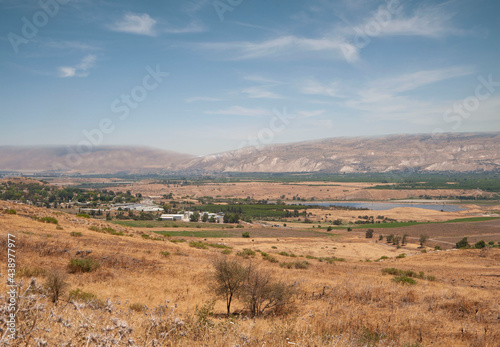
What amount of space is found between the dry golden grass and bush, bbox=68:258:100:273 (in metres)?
0.42

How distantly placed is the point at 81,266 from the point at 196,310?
373 inches

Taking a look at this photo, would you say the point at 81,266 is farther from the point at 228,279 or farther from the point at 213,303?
the point at 213,303

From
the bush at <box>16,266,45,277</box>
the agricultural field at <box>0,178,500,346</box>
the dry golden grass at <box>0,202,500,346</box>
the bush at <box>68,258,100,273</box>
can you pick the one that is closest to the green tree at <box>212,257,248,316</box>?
the agricultural field at <box>0,178,500,346</box>

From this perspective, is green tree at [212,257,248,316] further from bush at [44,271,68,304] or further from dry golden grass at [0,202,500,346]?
bush at [44,271,68,304]

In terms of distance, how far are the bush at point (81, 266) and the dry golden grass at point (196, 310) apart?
0.42 metres

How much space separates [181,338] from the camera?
568 cm

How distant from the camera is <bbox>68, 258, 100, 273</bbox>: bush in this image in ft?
47.2

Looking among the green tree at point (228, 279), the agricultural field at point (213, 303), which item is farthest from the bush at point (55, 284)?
the green tree at point (228, 279)

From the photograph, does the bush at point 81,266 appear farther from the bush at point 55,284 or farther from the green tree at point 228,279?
the green tree at point 228,279

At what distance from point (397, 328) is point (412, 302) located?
13.4 ft

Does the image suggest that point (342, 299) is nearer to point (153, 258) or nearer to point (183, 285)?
point (183, 285)

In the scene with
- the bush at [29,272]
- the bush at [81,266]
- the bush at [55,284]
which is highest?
the bush at [55,284]

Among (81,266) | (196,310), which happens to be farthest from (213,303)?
(81,266)

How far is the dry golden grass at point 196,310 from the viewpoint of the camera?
476cm
